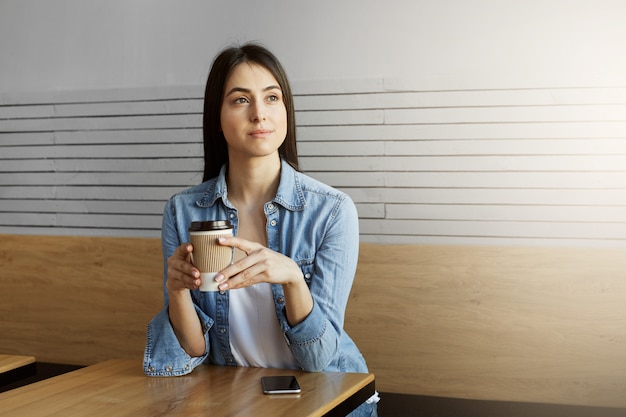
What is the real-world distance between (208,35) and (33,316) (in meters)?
1.62

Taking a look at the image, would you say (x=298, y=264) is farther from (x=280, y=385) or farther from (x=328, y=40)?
(x=328, y=40)

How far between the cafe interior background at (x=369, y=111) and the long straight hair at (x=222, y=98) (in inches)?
38.2

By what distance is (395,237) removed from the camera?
10.6 ft

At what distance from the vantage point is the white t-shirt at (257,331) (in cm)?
202

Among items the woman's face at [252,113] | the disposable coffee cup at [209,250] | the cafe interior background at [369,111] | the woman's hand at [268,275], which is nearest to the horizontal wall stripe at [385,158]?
the cafe interior background at [369,111]

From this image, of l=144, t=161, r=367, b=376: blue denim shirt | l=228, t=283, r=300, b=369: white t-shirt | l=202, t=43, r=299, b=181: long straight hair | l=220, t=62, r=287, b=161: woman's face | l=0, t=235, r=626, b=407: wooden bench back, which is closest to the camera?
l=144, t=161, r=367, b=376: blue denim shirt

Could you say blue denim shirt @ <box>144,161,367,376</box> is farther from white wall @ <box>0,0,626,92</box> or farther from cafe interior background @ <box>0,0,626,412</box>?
white wall @ <box>0,0,626,92</box>

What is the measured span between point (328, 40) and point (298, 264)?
1510 millimetres

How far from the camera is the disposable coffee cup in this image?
5.16 feet

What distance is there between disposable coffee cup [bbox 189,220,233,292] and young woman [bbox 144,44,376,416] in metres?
0.21

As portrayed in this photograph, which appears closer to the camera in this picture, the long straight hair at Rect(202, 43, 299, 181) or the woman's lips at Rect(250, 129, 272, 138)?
the woman's lips at Rect(250, 129, 272, 138)

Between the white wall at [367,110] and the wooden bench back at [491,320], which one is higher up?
the white wall at [367,110]

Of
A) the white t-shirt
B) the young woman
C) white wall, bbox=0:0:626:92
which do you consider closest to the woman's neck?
the young woman

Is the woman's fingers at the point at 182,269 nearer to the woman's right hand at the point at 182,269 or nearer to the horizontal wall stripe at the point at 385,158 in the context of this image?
the woman's right hand at the point at 182,269
